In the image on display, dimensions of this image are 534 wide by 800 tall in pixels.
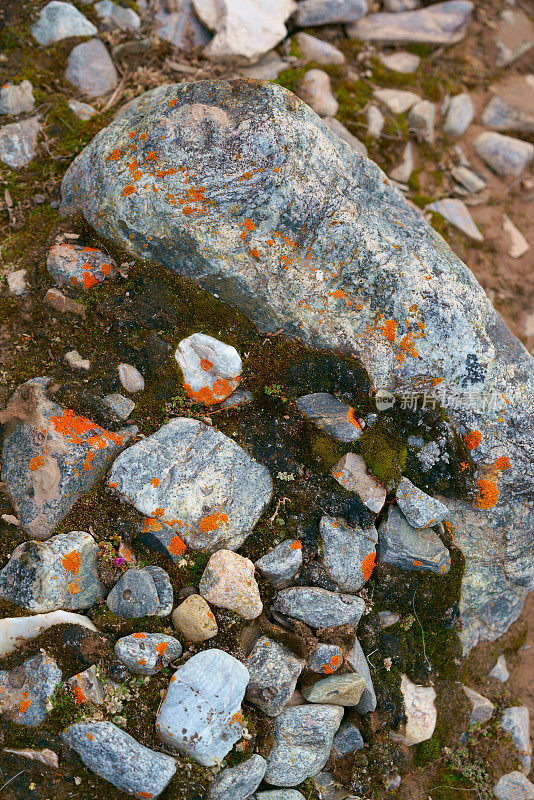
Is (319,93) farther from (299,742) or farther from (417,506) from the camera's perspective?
(299,742)

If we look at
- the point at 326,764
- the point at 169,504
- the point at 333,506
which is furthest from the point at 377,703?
the point at 169,504

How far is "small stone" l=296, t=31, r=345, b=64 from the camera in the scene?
7953 millimetres

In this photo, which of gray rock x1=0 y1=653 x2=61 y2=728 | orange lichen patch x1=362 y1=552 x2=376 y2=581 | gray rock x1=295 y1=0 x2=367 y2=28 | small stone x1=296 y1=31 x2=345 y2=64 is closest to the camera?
gray rock x1=0 y1=653 x2=61 y2=728

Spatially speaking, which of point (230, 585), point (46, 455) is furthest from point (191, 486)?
point (46, 455)

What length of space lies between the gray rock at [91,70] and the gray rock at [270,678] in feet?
22.6

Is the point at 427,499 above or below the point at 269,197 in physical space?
below

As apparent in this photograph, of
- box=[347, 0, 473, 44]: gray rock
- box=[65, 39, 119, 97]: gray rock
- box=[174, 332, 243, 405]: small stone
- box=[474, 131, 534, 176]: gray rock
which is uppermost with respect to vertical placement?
box=[347, 0, 473, 44]: gray rock

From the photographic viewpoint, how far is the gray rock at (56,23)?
272 inches

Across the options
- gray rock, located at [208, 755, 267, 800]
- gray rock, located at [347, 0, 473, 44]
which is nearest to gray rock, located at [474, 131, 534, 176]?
gray rock, located at [347, 0, 473, 44]

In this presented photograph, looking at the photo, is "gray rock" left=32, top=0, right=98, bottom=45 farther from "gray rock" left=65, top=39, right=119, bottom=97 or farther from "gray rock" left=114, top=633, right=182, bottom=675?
"gray rock" left=114, top=633, right=182, bottom=675

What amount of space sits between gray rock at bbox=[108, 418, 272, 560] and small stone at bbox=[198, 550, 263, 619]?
0.18 meters

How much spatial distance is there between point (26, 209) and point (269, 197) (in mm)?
3026

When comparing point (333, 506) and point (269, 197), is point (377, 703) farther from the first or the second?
point (269, 197)

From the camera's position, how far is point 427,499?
563 cm
